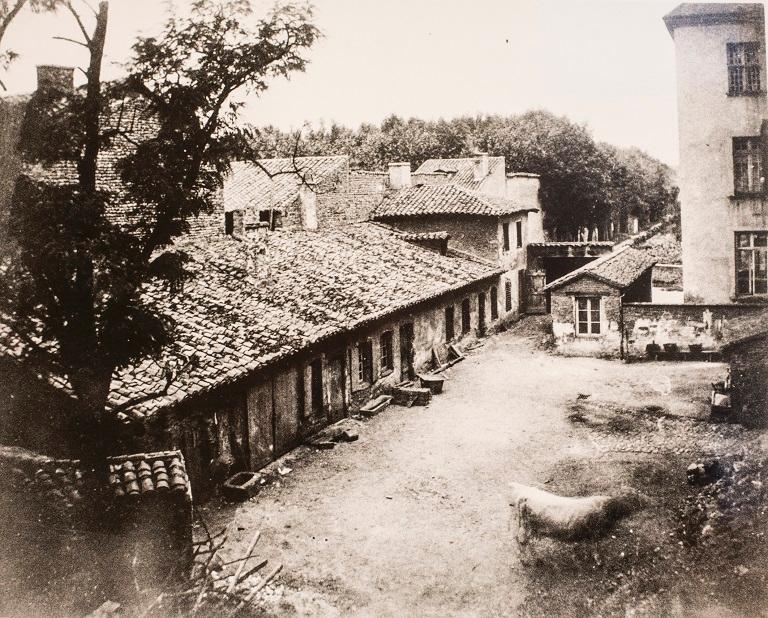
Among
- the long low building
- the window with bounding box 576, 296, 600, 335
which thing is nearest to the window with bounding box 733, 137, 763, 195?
the window with bounding box 576, 296, 600, 335

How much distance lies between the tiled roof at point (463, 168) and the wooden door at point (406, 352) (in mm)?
17375

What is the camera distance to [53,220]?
7445 mm

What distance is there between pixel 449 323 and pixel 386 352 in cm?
503

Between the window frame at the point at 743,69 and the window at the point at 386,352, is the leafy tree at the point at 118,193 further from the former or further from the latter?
the window frame at the point at 743,69

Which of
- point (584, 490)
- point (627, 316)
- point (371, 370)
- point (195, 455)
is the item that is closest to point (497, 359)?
point (627, 316)

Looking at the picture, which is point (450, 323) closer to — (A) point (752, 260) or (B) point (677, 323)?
(B) point (677, 323)

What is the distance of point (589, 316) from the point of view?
23.6 meters

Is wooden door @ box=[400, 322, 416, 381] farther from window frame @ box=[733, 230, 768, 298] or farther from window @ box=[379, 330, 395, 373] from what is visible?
window frame @ box=[733, 230, 768, 298]

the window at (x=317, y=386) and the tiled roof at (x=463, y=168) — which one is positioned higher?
the tiled roof at (x=463, y=168)

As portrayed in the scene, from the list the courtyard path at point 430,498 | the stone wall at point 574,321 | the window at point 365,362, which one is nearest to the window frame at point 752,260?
the courtyard path at point 430,498

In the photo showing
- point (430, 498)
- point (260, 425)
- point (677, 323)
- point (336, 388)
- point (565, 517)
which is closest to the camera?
point (565, 517)

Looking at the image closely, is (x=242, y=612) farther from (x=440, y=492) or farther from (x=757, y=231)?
(x=757, y=231)

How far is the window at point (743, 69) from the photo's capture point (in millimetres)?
18938

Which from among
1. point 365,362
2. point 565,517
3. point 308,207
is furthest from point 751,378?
point 308,207
